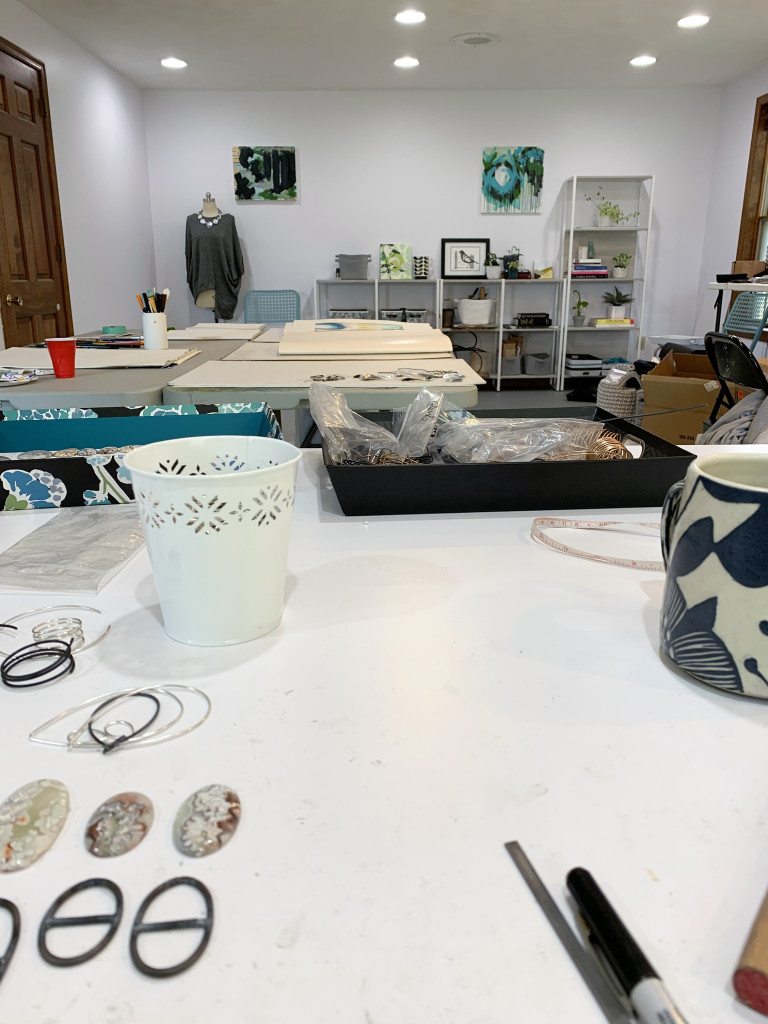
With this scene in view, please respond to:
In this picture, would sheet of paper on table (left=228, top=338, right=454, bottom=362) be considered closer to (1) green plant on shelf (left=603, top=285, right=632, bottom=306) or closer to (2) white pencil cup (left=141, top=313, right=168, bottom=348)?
(2) white pencil cup (left=141, top=313, right=168, bottom=348)

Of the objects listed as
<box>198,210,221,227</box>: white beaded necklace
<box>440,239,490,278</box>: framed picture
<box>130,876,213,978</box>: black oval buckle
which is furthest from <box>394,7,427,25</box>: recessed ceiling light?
<box>130,876,213,978</box>: black oval buckle

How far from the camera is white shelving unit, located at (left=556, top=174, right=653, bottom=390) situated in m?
5.66

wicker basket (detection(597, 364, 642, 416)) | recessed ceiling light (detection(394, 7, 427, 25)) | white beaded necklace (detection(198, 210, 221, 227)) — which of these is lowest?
wicker basket (detection(597, 364, 642, 416))

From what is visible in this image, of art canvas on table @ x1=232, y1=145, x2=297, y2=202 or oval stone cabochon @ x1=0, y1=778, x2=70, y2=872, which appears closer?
oval stone cabochon @ x1=0, y1=778, x2=70, y2=872

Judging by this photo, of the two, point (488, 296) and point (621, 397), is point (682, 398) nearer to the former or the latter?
point (621, 397)

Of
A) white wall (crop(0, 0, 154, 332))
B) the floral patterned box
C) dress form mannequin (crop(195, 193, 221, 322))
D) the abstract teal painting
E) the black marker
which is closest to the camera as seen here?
the black marker

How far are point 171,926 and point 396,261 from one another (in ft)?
19.3

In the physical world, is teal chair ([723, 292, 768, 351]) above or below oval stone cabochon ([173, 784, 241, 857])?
above

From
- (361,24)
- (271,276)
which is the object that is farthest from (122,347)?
(271,276)

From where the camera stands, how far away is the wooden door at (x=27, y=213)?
357 centimetres

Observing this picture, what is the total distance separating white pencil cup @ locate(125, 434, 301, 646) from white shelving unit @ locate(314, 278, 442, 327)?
18.3ft

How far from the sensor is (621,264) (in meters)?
5.77

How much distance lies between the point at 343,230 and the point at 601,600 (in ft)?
18.7

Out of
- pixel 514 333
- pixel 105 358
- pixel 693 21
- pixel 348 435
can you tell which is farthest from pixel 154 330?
pixel 514 333
